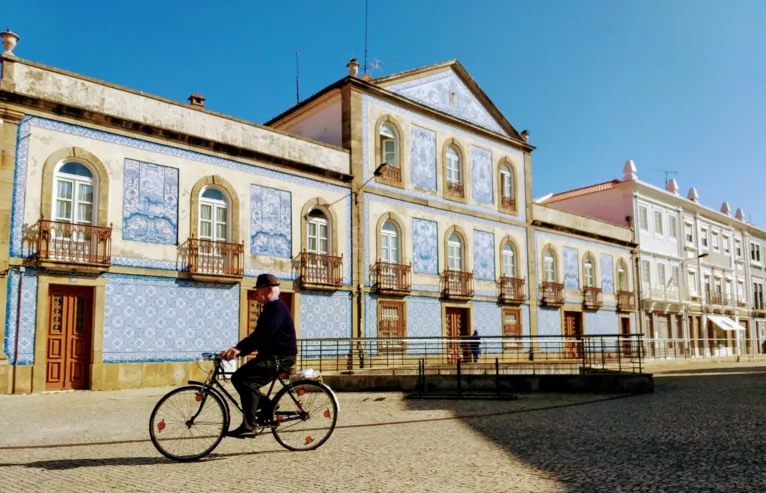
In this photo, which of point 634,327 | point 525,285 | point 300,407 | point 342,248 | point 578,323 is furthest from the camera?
point 634,327

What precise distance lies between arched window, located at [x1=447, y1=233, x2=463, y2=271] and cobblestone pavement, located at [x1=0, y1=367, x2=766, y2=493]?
14.1 m

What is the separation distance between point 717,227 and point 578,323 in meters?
20.9

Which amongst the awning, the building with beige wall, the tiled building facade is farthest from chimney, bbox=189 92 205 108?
the awning

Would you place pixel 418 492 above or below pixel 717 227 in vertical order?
below

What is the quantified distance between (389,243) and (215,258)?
21.9 ft

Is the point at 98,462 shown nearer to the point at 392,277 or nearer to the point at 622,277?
the point at 392,277

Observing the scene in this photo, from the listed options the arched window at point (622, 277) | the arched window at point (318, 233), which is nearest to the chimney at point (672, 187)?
the arched window at point (622, 277)

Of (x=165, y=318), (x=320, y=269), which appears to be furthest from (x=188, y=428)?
(x=320, y=269)

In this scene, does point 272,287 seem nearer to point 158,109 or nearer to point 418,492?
point 418,492

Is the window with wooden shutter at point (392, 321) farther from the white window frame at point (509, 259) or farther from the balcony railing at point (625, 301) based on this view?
the balcony railing at point (625, 301)

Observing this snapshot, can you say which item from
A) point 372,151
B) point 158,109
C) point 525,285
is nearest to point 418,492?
point 158,109

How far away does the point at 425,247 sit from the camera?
79.0 feet

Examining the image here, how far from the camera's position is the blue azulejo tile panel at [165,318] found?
16.2 m

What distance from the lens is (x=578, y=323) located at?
102ft
